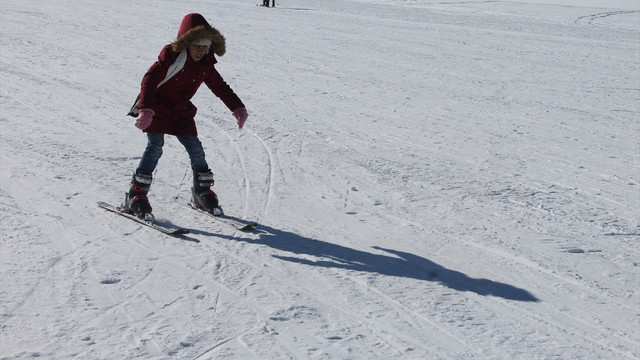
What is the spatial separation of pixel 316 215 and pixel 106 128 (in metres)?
3.17

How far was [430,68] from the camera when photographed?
480 inches

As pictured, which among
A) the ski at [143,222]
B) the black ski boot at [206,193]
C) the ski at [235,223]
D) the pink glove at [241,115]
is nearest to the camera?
the ski at [143,222]

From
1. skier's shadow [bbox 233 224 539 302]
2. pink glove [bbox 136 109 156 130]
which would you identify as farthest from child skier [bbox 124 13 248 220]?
skier's shadow [bbox 233 224 539 302]

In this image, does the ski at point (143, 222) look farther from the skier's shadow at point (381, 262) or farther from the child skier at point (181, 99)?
the skier's shadow at point (381, 262)

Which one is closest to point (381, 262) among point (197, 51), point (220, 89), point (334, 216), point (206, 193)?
point (334, 216)

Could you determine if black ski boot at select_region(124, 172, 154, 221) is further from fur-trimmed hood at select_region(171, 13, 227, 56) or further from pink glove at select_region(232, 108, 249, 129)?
fur-trimmed hood at select_region(171, 13, 227, 56)

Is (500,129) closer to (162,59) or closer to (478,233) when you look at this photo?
(478,233)

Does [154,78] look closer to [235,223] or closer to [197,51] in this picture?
[197,51]

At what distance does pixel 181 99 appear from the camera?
490cm

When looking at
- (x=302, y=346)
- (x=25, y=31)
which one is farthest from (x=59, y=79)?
(x=302, y=346)

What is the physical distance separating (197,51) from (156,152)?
2.63 feet

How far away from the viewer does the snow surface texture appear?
3.61 meters

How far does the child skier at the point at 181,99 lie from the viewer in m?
4.59

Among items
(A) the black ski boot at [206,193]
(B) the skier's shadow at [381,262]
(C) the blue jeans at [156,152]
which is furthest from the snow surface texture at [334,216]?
(C) the blue jeans at [156,152]
